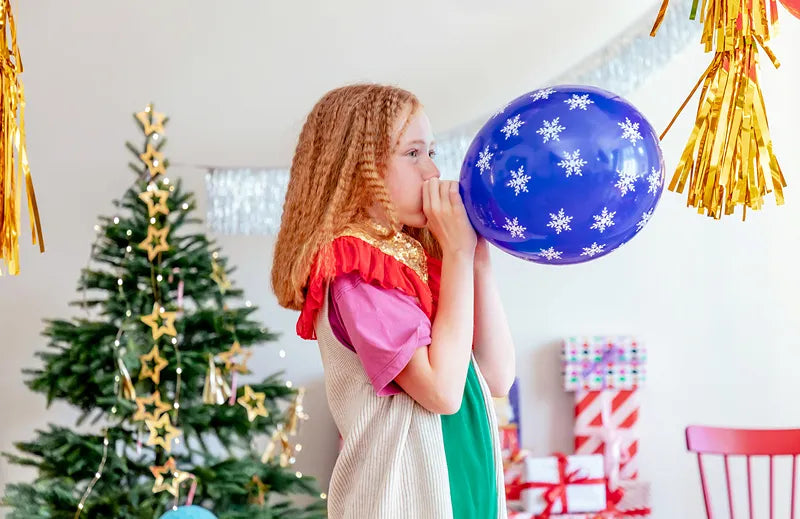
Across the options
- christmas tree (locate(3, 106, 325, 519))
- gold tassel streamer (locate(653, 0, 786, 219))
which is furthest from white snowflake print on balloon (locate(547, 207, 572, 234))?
christmas tree (locate(3, 106, 325, 519))

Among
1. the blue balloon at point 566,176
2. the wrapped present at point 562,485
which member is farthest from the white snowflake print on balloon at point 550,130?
the wrapped present at point 562,485

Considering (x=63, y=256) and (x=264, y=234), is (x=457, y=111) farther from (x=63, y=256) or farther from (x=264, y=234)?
(x=63, y=256)

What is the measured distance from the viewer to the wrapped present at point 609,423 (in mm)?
2990

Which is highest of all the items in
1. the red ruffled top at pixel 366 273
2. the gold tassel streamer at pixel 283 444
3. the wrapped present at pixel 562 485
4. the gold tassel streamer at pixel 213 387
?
the red ruffled top at pixel 366 273

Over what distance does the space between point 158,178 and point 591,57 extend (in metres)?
1.30

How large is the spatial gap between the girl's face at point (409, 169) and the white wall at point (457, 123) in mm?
1860

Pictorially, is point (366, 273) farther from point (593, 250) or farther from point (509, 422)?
point (509, 422)

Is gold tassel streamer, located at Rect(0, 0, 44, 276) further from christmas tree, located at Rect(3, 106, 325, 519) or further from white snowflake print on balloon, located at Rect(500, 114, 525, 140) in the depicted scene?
christmas tree, located at Rect(3, 106, 325, 519)

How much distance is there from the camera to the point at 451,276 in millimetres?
1172

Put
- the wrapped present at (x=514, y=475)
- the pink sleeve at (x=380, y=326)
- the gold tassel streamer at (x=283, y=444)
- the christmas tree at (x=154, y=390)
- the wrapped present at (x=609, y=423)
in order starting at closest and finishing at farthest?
the pink sleeve at (x=380, y=326), the christmas tree at (x=154, y=390), the gold tassel streamer at (x=283, y=444), the wrapped present at (x=514, y=475), the wrapped present at (x=609, y=423)

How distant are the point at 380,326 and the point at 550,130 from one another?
32cm

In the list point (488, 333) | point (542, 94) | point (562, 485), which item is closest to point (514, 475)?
point (562, 485)

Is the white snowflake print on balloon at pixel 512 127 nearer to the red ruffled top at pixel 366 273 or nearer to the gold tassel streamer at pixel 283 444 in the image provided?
the red ruffled top at pixel 366 273

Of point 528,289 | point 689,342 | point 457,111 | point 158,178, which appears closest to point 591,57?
point 457,111
